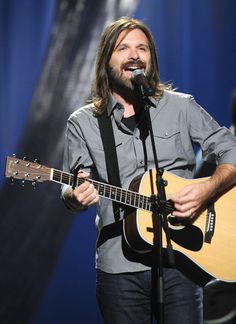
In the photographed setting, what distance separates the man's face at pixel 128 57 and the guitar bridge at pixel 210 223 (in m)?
0.70

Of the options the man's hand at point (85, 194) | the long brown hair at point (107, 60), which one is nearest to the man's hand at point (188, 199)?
the man's hand at point (85, 194)

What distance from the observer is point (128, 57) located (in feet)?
9.20

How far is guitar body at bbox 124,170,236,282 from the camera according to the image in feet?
8.37

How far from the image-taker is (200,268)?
264 centimetres

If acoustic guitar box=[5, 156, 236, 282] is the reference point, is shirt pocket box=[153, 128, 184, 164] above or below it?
above

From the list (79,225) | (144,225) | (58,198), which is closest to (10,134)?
(58,198)

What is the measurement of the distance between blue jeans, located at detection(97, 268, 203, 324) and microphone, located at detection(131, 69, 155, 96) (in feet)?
2.62

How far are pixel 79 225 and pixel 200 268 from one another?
4.49 feet

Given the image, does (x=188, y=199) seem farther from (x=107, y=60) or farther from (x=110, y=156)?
(x=107, y=60)

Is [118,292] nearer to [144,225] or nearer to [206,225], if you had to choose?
[144,225]

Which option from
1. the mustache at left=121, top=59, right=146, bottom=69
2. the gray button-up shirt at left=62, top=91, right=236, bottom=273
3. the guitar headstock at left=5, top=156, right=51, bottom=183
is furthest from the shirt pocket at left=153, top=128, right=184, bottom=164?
the guitar headstock at left=5, top=156, right=51, bottom=183

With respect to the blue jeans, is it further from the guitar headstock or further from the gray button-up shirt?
the guitar headstock

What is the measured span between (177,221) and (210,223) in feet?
0.64

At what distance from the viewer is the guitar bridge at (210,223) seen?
2.72m
